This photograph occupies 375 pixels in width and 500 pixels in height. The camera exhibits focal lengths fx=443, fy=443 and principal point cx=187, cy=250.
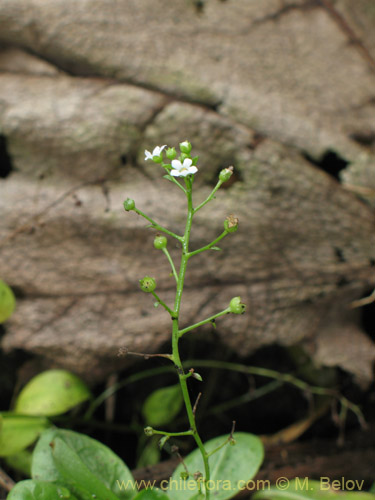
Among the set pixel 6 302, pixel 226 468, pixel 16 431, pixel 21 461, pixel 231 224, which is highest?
pixel 231 224

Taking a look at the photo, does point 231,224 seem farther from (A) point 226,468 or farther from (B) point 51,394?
(B) point 51,394

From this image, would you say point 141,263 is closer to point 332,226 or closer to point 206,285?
point 206,285

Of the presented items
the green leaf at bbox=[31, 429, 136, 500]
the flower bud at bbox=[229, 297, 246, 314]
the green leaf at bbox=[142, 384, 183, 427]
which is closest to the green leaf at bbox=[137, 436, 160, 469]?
the green leaf at bbox=[142, 384, 183, 427]

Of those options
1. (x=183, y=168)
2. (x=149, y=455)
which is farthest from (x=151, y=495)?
(x=183, y=168)

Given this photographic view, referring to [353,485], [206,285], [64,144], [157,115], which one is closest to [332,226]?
[206,285]

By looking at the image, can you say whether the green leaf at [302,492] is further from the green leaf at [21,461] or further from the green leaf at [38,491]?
the green leaf at [21,461]

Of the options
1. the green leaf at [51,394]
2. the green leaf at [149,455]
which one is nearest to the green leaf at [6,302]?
the green leaf at [51,394]
